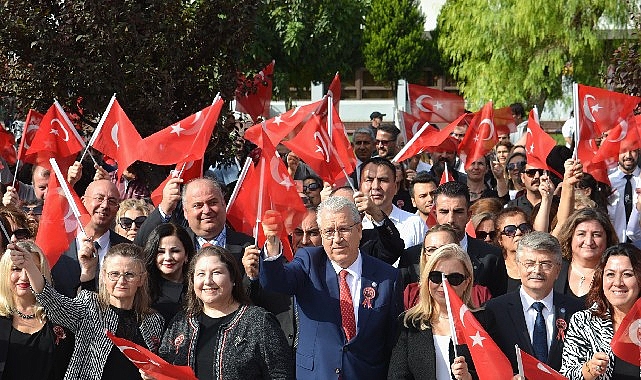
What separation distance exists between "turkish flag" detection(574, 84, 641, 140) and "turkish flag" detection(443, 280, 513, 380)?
13.8 feet

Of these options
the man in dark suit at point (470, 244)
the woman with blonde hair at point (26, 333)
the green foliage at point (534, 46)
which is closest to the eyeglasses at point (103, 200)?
the woman with blonde hair at point (26, 333)

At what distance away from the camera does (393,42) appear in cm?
3788

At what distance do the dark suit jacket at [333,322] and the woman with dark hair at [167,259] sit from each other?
0.84 meters

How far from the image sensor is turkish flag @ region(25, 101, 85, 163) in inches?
427

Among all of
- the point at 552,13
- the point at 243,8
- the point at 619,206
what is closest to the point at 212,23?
the point at 243,8

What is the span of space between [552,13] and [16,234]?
21020 millimetres

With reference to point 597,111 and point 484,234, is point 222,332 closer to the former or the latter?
point 484,234

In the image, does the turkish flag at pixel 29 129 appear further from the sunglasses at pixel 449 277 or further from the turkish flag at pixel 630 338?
the turkish flag at pixel 630 338

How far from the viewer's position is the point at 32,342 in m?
7.34

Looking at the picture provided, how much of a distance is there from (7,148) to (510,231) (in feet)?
21.6

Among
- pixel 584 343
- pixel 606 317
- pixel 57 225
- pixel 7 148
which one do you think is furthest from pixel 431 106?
pixel 584 343

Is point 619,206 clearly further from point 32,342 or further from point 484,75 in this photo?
point 484,75

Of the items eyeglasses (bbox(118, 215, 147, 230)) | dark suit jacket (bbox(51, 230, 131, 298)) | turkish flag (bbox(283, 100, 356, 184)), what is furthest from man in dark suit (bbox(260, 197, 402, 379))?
turkish flag (bbox(283, 100, 356, 184))

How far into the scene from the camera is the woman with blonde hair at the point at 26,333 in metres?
7.32
